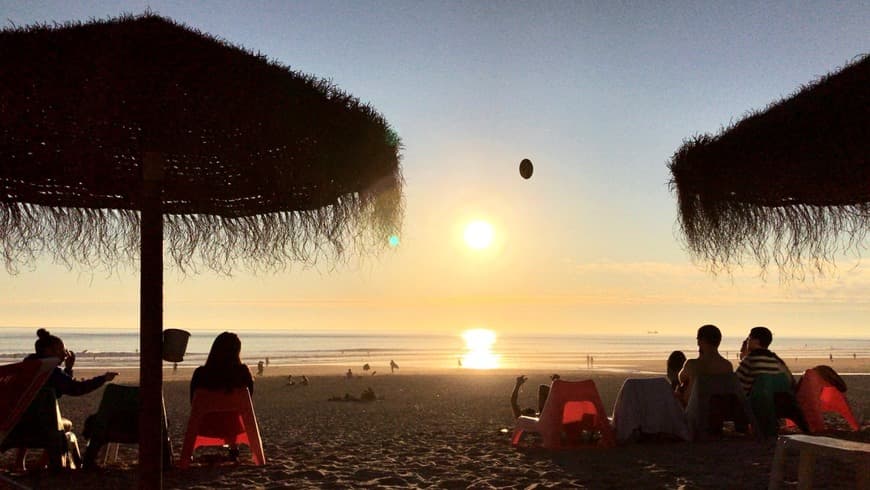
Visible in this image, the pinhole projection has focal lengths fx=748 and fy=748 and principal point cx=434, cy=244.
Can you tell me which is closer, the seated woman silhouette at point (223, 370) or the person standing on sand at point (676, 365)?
the seated woman silhouette at point (223, 370)

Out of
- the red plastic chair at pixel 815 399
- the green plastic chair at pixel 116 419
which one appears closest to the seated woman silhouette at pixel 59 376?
the green plastic chair at pixel 116 419

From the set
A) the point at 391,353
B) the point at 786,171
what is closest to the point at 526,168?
the point at 786,171

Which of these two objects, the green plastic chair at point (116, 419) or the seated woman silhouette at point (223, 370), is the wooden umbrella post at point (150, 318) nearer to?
the green plastic chair at point (116, 419)

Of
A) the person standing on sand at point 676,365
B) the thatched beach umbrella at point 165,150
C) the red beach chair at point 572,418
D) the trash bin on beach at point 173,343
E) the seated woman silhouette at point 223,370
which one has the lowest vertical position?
the red beach chair at point 572,418

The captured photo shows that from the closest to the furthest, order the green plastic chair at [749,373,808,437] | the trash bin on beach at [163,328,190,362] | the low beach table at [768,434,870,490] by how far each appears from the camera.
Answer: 1. the low beach table at [768,434,870,490]
2. the trash bin on beach at [163,328,190,362]
3. the green plastic chair at [749,373,808,437]

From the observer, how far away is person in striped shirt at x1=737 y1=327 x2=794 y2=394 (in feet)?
27.9

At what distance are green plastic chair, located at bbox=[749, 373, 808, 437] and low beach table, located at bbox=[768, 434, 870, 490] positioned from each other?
3739 millimetres

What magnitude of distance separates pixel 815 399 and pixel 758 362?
125cm

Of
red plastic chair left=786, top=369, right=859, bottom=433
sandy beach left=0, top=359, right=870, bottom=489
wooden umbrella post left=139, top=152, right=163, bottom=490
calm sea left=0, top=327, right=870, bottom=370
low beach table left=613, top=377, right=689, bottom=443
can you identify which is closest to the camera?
wooden umbrella post left=139, top=152, right=163, bottom=490

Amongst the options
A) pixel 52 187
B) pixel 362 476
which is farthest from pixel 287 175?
pixel 362 476

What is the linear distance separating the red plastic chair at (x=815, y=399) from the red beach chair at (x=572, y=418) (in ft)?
8.67

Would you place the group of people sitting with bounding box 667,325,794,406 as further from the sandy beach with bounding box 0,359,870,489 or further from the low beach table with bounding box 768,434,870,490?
the low beach table with bounding box 768,434,870,490

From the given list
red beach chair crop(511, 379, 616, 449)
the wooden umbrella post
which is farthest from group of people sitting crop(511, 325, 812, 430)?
the wooden umbrella post

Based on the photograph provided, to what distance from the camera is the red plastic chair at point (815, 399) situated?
903cm
